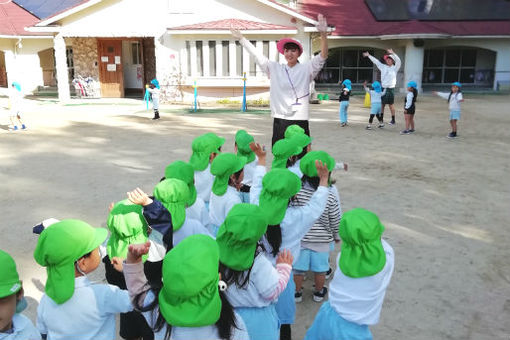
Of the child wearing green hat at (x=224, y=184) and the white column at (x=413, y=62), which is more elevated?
the white column at (x=413, y=62)

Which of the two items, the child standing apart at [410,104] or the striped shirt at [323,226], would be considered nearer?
the striped shirt at [323,226]

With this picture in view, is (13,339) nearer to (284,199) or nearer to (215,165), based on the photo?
(284,199)

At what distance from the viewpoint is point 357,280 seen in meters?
2.42

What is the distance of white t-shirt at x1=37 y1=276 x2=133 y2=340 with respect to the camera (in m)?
2.18

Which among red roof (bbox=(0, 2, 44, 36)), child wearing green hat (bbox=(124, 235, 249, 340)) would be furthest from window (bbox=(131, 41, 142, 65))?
child wearing green hat (bbox=(124, 235, 249, 340))

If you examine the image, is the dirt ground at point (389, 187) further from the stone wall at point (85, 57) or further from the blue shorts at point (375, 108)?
the stone wall at point (85, 57)

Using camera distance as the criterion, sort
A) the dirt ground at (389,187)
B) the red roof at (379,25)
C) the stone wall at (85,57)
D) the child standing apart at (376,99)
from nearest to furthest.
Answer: the dirt ground at (389,187) → the child standing apart at (376,99) → the stone wall at (85,57) → the red roof at (379,25)

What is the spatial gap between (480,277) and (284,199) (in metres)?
2.28

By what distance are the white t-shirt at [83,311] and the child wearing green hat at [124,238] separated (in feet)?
0.98

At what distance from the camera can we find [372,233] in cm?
234

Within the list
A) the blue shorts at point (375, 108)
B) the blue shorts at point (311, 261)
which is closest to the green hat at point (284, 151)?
the blue shorts at point (311, 261)

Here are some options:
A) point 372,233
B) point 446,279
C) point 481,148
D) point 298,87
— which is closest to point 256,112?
point 481,148

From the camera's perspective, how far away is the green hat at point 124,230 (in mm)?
2514

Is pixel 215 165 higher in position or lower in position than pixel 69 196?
higher
